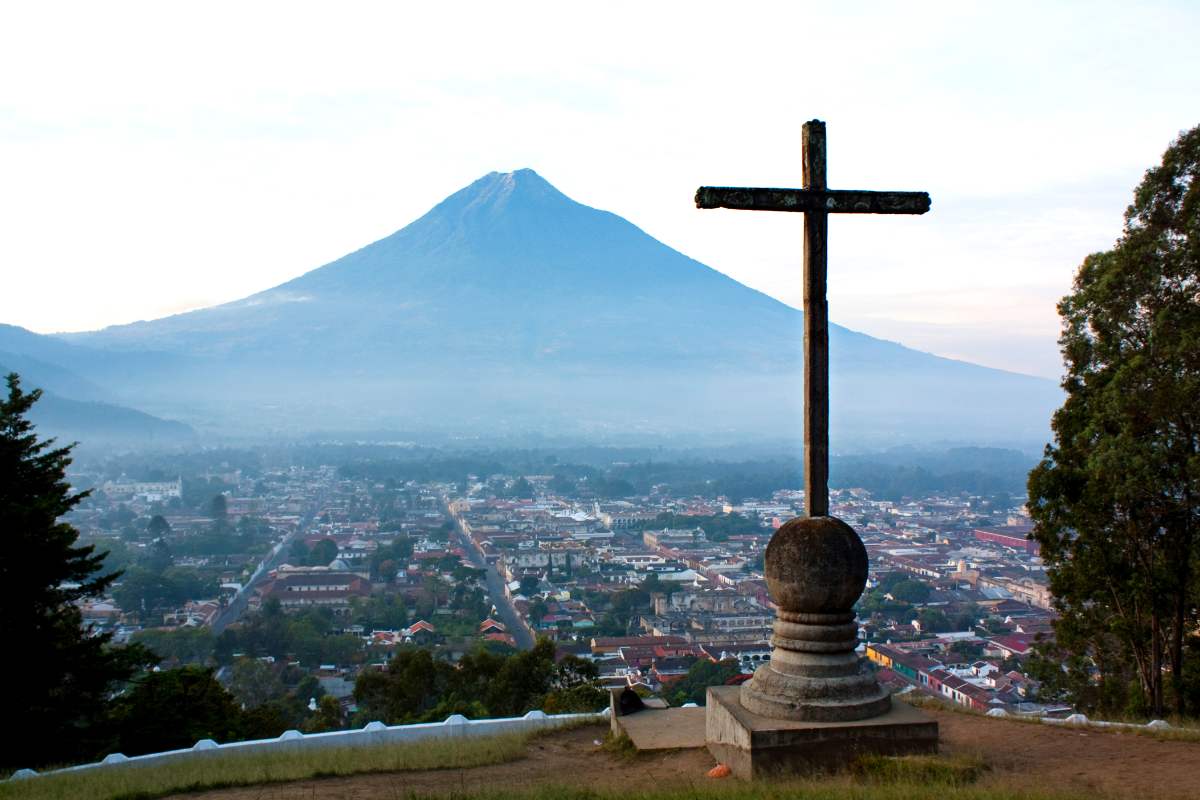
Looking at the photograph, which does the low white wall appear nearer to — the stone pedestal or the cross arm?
Answer: the stone pedestal

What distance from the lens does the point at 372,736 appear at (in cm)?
805

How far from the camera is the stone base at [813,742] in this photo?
566 cm

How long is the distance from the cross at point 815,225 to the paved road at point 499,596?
1445cm

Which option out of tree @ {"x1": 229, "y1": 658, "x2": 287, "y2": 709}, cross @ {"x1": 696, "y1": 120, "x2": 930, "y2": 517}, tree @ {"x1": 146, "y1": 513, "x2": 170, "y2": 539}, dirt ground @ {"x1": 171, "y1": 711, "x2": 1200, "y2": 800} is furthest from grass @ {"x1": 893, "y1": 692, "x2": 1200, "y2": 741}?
tree @ {"x1": 146, "y1": 513, "x2": 170, "y2": 539}

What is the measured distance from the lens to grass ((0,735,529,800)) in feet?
20.0

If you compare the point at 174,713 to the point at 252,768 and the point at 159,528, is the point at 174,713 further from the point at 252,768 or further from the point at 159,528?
the point at 159,528

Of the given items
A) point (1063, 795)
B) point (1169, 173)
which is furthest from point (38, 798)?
point (1169, 173)

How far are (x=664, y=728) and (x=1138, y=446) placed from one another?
5107 millimetres

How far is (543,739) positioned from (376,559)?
31.6m

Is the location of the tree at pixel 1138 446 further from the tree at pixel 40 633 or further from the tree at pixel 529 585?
the tree at pixel 529 585

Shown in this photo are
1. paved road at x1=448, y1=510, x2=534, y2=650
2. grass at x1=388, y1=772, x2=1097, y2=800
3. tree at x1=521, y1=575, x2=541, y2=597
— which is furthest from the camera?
tree at x1=521, y1=575, x2=541, y2=597

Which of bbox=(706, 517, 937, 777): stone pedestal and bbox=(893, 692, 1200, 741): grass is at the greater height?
bbox=(706, 517, 937, 777): stone pedestal

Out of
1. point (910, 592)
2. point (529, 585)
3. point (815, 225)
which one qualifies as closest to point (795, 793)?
point (815, 225)

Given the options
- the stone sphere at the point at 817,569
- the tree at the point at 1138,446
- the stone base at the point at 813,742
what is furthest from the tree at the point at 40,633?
the tree at the point at 1138,446
